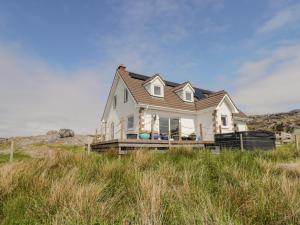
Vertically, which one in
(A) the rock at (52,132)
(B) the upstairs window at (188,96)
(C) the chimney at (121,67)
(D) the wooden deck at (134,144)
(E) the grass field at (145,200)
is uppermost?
(C) the chimney at (121,67)

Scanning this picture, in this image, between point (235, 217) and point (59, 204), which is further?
point (59, 204)

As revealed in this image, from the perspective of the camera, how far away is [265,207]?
326 centimetres

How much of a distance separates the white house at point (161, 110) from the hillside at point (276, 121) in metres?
21.6

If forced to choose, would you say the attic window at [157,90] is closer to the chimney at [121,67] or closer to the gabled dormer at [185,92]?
the gabled dormer at [185,92]

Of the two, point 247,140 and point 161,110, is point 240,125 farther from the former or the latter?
point 247,140

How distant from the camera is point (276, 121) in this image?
161ft

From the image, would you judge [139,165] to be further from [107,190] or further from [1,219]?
[1,219]

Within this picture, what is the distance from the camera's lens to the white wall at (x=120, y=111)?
62.5ft

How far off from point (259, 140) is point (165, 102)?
847 cm

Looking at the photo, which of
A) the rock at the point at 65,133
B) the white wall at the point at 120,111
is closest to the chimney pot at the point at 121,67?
the white wall at the point at 120,111

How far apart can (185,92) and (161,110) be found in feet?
15.2

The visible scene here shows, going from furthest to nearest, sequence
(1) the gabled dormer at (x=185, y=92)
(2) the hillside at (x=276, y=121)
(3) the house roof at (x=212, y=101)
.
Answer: (2) the hillside at (x=276, y=121) < (1) the gabled dormer at (x=185, y=92) < (3) the house roof at (x=212, y=101)

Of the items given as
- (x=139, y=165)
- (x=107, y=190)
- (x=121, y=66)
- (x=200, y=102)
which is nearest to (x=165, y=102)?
(x=200, y=102)

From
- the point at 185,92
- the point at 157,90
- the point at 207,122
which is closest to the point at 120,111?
the point at 157,90
